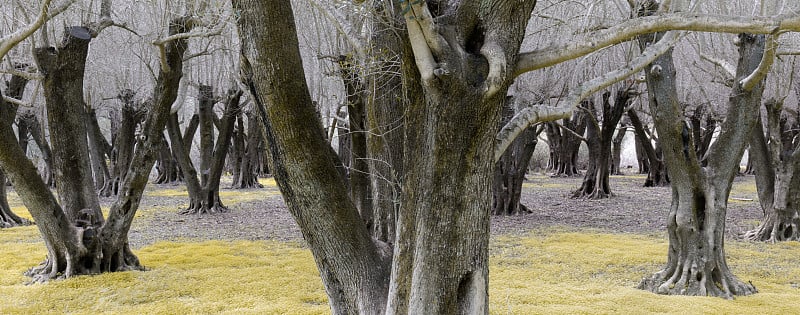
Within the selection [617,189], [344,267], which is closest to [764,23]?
[344,267]

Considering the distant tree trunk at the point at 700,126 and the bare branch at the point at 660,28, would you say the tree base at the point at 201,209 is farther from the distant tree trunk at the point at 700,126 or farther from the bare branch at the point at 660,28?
the distant tree trunk at the point at 700,126

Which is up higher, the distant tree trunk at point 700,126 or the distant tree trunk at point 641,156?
the distant tree trunk at point 700,126

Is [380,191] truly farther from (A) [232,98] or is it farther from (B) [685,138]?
(A) [232,98]

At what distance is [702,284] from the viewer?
545 cm

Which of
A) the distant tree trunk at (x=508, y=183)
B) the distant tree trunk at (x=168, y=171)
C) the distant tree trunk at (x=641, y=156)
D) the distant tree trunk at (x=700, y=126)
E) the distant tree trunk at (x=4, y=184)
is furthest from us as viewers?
the distant tree trunk at (x=641, y=156)

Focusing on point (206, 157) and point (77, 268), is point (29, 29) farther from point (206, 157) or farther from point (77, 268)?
point (206, 157)

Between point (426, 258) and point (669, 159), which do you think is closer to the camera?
point (426, 258)

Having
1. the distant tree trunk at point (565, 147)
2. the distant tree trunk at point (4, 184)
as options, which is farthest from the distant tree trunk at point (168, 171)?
the distant tree trunk at point (565, 147)

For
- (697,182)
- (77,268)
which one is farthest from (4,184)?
(697,182)

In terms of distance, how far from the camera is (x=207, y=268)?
6.99 metres

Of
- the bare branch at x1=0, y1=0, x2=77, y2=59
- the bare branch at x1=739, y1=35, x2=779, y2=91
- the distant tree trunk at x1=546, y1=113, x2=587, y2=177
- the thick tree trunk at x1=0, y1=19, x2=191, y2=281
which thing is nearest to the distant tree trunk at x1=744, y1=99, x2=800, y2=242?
the bare branch at x1=739, y1=35, x2=779, y2=91

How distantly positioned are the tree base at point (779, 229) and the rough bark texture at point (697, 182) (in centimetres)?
381

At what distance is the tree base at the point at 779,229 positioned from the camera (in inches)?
343

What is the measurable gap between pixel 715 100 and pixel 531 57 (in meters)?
15.7
